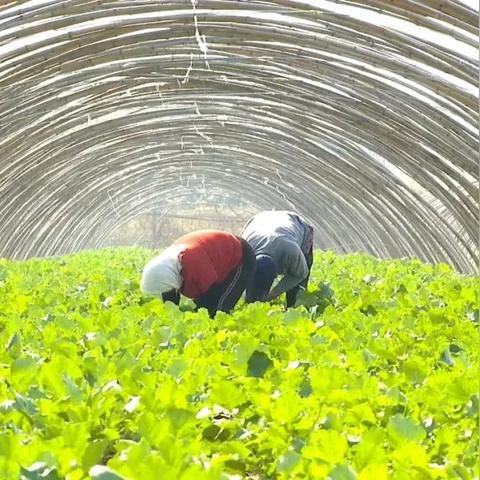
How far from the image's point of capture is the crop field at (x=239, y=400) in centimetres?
168

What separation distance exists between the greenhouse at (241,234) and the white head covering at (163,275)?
15 cm

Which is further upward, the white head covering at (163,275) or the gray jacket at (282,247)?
the gray jacket at (282,247)

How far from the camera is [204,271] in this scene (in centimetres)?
547

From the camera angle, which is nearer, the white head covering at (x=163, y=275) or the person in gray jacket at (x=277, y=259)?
the white head covering at (x=163, y=275)

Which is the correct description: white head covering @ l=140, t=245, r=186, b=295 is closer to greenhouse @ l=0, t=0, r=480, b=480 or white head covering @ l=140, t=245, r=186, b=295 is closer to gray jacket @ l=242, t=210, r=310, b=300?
Result: greenhouse @ l=0, t=0, r=480, b=480

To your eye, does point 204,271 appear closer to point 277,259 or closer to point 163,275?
point 163,275

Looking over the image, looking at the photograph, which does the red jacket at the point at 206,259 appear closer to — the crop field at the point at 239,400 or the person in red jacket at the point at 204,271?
the person in red jacket at the point at 204,271

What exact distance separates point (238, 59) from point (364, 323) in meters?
6.22

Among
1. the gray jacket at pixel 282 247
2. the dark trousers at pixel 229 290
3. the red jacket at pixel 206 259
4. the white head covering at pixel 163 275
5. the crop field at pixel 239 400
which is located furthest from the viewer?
the gray jacket at pixel 282 247

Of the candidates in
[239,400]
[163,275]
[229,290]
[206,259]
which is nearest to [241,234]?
[229,290]

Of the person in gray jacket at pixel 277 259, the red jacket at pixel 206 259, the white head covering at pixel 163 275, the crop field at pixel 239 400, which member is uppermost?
the person in gray jacket at pixel 277 259

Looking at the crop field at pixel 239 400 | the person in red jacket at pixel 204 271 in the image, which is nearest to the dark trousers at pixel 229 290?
the person in red jacket at pixel 204 271

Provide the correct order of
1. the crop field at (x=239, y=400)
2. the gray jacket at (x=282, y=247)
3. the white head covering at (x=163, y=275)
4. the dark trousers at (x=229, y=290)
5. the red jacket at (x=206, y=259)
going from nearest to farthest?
the crop field at (x=239, y=400) → the white head covering at (x=163, y=275) → the red jacket at (x=206, y=259) → the dark trousers at (x=229, y=290) → the gray jacket at (x=282, y=247)

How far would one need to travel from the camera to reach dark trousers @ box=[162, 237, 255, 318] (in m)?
5.68
